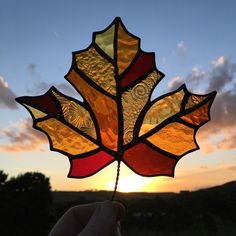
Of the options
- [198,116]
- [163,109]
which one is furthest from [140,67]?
[198,116]

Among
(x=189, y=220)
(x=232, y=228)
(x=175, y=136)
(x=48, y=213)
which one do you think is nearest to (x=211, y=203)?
(x=189, y=220)

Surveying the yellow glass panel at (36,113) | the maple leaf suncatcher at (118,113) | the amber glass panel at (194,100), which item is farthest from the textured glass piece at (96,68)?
the amber glass panel at (194,100)

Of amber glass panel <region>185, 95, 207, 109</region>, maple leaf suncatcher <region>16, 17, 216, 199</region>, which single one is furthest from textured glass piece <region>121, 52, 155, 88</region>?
amber glass panel <region>185, 95, 207, 109</region>

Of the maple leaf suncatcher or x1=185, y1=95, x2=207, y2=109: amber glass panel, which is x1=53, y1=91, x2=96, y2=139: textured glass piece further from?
x1=185, y1=95, x2=207, y2=109: amber glass panel

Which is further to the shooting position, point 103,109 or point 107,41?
point 107,41

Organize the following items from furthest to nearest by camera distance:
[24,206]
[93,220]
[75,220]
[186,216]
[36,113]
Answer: [186,216] → [24,206] → [36,113] → [75,220] → [93,220]

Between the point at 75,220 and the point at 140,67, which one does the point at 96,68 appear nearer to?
the point at 140,67
